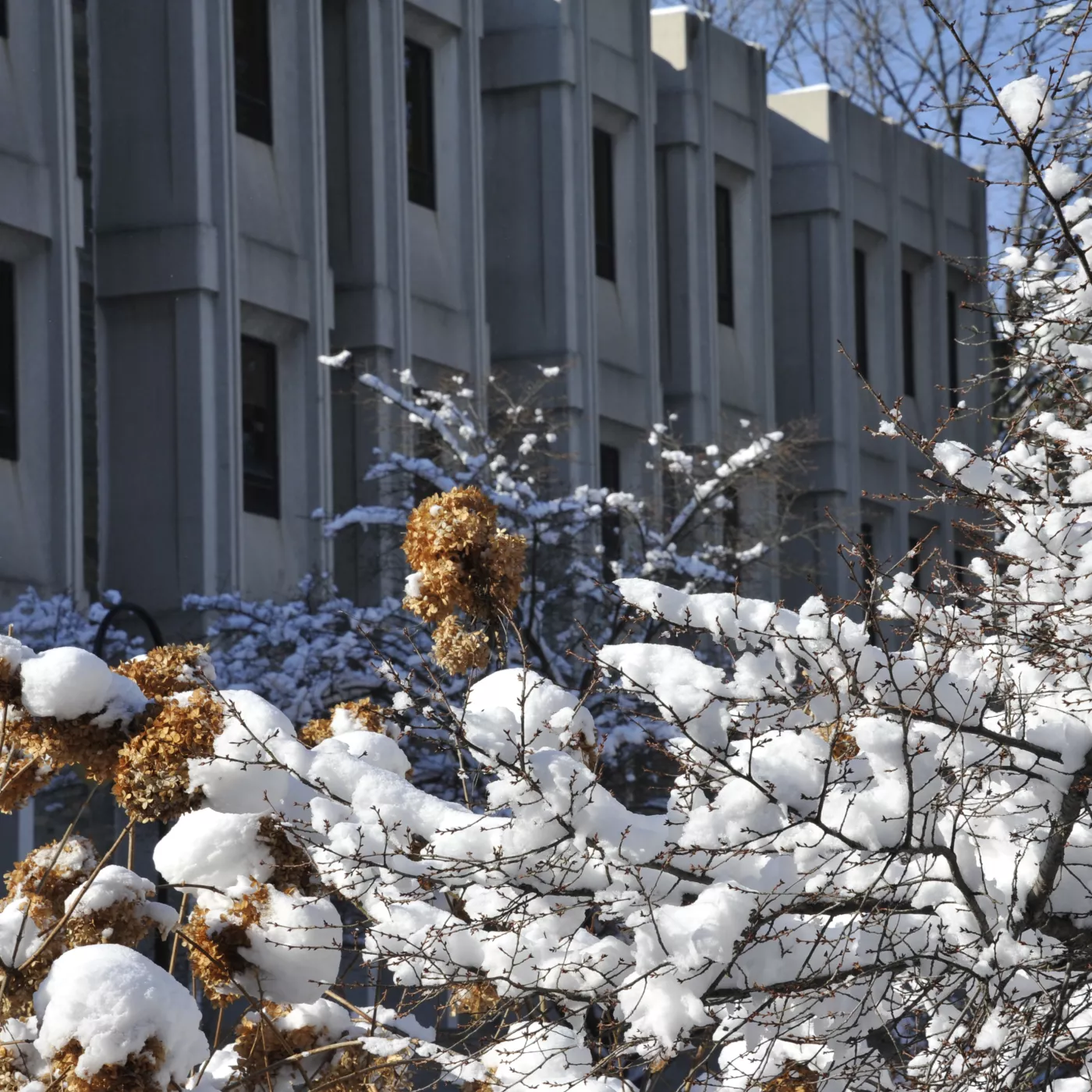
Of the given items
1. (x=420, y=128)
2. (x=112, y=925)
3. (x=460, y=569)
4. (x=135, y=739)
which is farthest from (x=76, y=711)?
(x=420, y=128)

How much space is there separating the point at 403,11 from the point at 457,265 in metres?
2.76

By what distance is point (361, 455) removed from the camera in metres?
21.2

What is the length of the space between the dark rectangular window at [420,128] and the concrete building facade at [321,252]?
0.12ft

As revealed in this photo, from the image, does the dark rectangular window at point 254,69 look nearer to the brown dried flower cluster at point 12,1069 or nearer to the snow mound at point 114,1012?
the brown dried flower cluster at point 12,1069

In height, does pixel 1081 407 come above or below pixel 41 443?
below

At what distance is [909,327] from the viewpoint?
34.1 meters

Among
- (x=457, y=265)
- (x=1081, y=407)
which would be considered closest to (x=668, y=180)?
(x=457, y=265)

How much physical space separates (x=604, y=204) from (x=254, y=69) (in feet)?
22.6

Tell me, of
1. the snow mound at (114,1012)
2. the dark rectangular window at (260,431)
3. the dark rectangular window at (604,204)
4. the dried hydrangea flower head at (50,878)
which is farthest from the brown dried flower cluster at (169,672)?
the dark rectangular window at (604,204)

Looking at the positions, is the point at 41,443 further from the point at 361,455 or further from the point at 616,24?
the point at 616,24

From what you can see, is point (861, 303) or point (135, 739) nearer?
point (135, 739)

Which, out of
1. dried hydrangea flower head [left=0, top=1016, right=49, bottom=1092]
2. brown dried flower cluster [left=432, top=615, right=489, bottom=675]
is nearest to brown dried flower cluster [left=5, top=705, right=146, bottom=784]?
dried hydrangea flower head [left=0, top=1016, right=49, bottom=1092]

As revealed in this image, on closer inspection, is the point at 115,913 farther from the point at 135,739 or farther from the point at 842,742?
the point at 842,742

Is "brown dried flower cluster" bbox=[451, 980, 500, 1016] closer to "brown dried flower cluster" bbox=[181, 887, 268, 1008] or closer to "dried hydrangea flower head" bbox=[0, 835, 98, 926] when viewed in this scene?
"brown dried flower cluster" bbox=[181, 887, 268, 1008]
